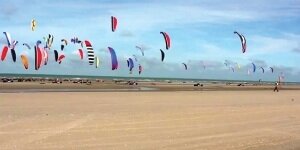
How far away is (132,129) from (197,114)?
18.0 ft

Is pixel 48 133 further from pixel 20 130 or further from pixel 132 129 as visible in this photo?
pixel 132 129

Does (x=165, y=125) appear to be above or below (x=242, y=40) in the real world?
below

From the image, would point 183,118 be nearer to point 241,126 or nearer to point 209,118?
point 209,118

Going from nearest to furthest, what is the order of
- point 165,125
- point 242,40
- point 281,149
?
point 281,149 → point 165,125 → point 242,40

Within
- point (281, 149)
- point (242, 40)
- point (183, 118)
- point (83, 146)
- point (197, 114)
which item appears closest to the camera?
point (83, 146)

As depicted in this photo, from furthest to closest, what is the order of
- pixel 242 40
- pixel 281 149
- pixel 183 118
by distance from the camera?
pixel 242 40
pixel 183 118
pixel 281 149

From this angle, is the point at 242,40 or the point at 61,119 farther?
the point at 242,40

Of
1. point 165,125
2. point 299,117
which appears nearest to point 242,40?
point 299,117

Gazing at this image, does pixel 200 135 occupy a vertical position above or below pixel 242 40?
below

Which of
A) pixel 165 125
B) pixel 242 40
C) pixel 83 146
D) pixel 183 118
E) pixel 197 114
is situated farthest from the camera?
pixel 242 40

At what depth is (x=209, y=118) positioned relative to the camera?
54.1 ft

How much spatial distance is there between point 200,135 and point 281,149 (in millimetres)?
2183

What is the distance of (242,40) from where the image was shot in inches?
1321

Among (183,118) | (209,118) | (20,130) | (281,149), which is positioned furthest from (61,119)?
(281,149)
